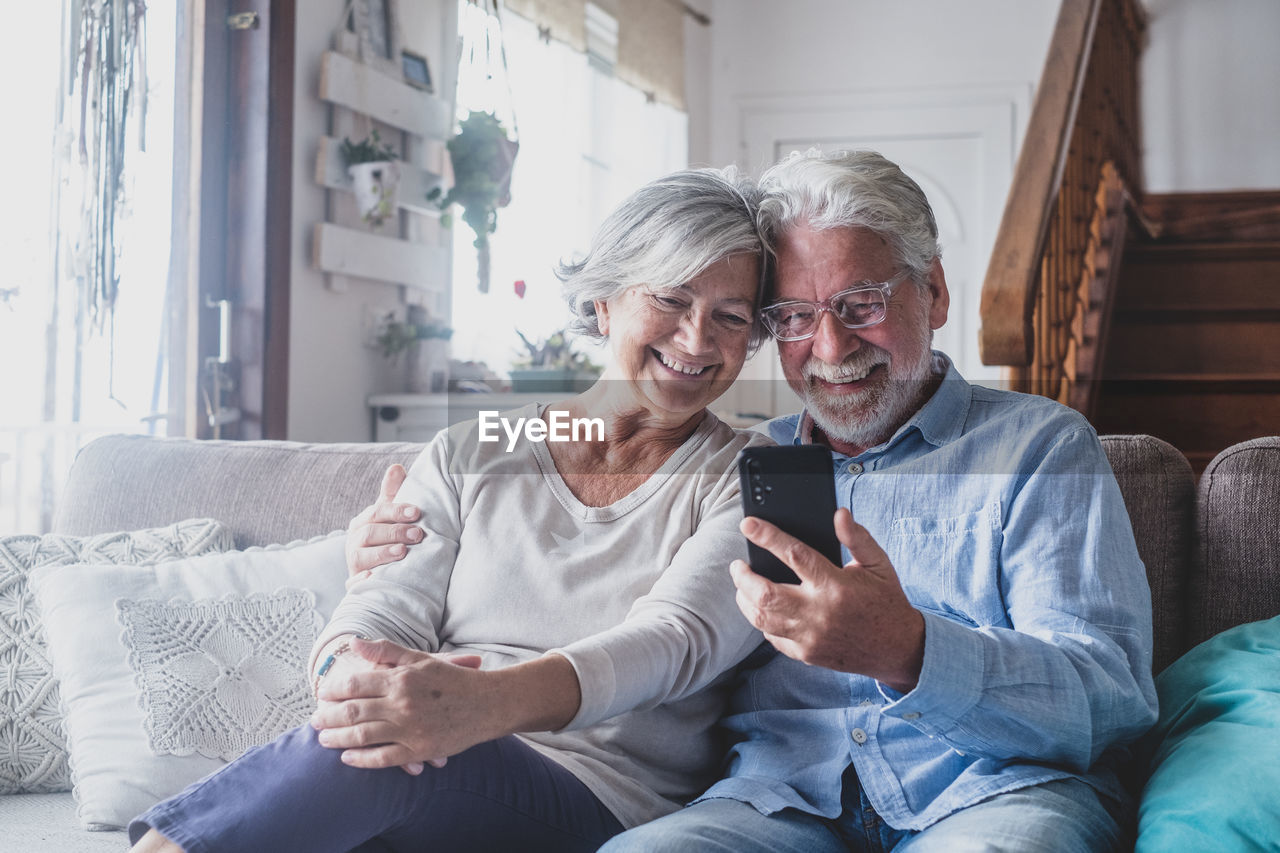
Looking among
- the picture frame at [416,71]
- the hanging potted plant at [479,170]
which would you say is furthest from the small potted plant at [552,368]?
the picture frame at [416,71]

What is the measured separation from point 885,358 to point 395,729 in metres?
0.70

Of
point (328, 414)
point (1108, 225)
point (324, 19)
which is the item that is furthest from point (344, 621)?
point (1108, 225)

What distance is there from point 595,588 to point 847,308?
432mm

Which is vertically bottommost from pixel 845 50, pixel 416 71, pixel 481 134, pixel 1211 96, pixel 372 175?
pixel 372 175

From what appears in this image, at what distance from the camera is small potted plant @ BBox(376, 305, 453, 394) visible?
3.10 metres

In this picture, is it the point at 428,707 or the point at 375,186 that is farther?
the point at 375,186

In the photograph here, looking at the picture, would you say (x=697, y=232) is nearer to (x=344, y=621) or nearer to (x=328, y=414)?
(x=344, y=621)

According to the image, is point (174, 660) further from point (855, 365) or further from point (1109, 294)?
point (1109, 294)

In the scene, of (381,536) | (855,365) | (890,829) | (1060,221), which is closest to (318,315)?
(381,536)

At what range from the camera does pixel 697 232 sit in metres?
1.30

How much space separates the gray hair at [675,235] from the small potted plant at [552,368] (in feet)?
6.13

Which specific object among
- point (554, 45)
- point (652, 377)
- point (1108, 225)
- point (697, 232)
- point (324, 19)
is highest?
point (554, 45)

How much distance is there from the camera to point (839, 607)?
96 centimetres

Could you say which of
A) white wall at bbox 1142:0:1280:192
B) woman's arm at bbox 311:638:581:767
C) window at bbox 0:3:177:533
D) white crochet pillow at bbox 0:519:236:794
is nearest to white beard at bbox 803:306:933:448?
woman's arm at bbox 311:638:581:767
